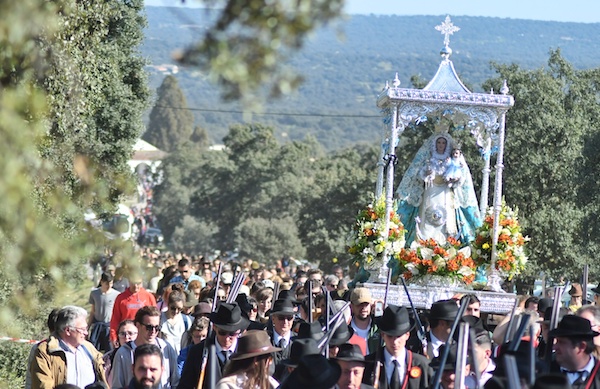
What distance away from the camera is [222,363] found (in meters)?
9.84

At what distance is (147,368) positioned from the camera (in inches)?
320

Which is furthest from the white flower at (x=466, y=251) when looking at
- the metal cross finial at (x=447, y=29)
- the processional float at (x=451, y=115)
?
the metal cross finial at (x=447, y=29)

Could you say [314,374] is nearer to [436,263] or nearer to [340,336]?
[340,336]

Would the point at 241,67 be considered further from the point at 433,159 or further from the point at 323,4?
the point at 433,159

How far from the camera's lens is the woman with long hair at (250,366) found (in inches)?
320

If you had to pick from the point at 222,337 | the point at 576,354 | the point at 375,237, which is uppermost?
the point at 576,354

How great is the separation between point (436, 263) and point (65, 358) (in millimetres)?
10908

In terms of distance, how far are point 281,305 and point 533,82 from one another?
28.3 m

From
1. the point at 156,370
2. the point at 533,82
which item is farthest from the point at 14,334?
the point at 533,82

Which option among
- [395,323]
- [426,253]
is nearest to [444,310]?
[395,323]

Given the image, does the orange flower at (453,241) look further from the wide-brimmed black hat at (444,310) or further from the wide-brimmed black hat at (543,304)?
the wide-brimmed black hat at (444,310)

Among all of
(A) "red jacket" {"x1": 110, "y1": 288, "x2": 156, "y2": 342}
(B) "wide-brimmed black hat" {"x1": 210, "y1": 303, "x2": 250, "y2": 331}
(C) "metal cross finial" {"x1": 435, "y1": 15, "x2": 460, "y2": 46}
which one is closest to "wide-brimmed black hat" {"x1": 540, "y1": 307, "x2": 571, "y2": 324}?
(B) "wide-brimmed black hat" {"x1": 210, "y1": 303, "x2": 250, "y2": 331}

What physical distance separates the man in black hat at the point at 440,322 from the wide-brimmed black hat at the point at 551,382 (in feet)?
12.8

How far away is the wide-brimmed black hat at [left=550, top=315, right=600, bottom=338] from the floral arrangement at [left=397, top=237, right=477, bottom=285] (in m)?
11.7
